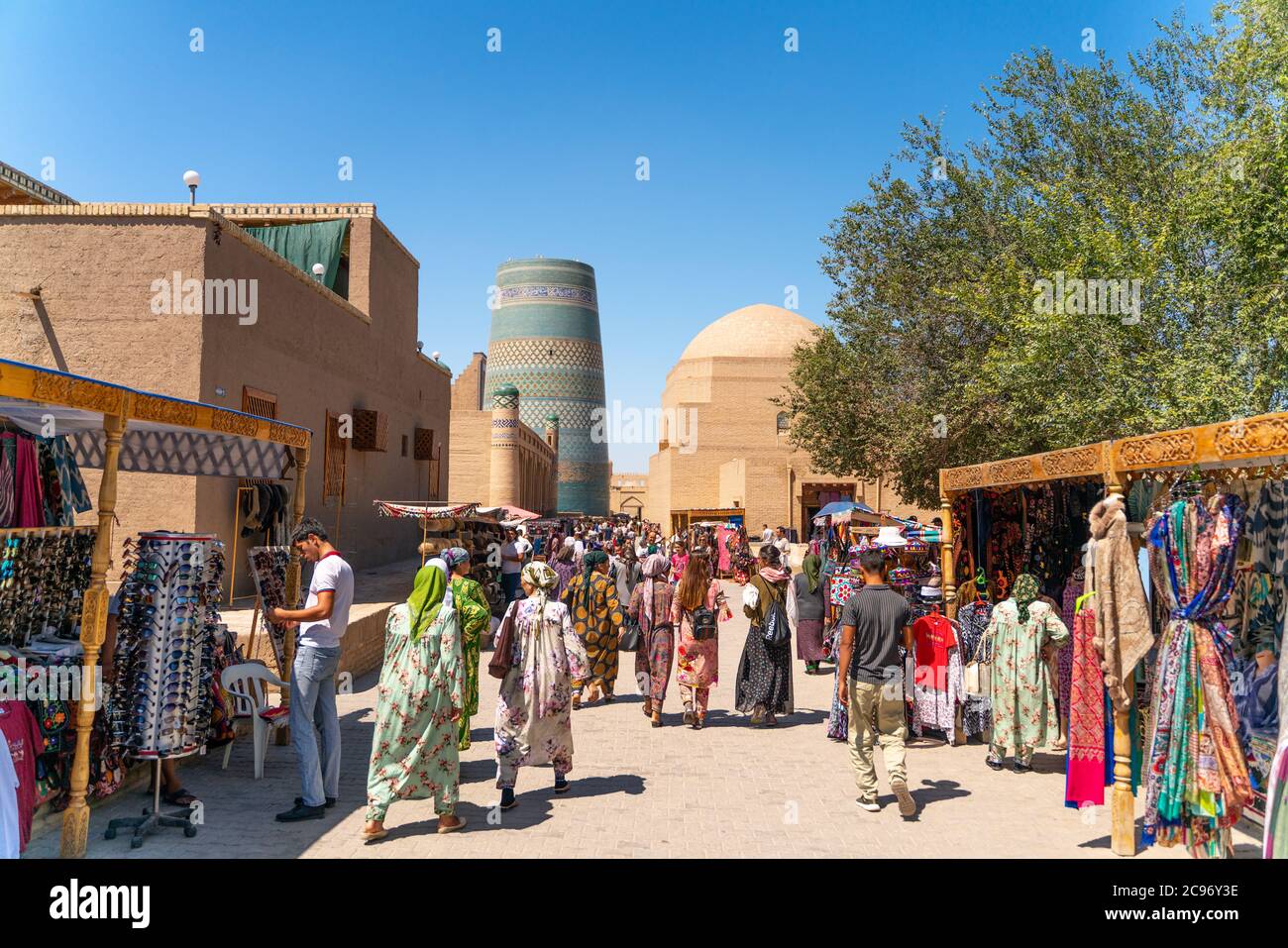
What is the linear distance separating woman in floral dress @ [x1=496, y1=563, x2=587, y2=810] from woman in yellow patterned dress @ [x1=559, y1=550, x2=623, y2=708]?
3003 millimetres

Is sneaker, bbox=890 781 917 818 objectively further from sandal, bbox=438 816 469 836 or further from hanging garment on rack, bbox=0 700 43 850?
hanging garment on rack, bbox=0 700 43 850

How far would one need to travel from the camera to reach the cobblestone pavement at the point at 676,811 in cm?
467

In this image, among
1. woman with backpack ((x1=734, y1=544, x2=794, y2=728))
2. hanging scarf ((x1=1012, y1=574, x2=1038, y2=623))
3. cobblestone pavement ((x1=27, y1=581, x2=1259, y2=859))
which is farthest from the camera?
woman with backpack ((x1=734, y1=544, x2=794, y2=728))

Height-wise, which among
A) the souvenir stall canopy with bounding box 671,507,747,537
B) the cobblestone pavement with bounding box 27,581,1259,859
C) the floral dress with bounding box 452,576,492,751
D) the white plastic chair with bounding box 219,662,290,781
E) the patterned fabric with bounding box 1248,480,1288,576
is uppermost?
the souvenir stall canopy with bounding box 671,507,747,537

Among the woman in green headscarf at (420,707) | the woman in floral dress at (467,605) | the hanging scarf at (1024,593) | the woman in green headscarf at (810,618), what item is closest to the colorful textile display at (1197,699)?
the hanging scarf at (1024,593)

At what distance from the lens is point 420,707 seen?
482 cm

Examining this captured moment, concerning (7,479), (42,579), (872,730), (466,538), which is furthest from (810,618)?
(7,479)

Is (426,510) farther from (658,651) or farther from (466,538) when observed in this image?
(658,651)

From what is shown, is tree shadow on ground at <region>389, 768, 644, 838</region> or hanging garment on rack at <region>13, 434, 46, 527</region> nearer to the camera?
tree shadow on ground at <region>389, 768, 644, 838</region>

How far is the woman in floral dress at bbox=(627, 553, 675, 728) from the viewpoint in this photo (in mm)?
7789

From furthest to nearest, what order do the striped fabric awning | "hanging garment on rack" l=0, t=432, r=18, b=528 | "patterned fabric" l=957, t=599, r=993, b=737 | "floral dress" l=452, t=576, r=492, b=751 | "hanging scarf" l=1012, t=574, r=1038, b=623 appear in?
the striped fabric awning
"patterned fabric" l=957, t=599, r=993, b=737
"hanging scarf" l=1012, t=574, r=1038, b=623
"hanging garment on rack" l=0, t=432, r=18, b=528
"floral dress" l=452, t=576, r=492, b=751

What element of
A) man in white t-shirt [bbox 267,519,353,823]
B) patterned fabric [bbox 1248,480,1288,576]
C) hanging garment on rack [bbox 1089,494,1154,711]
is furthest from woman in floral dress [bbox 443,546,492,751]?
patterned fabric [bbox 1248,480,1288,576]

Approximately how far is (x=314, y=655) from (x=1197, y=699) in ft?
15.0
